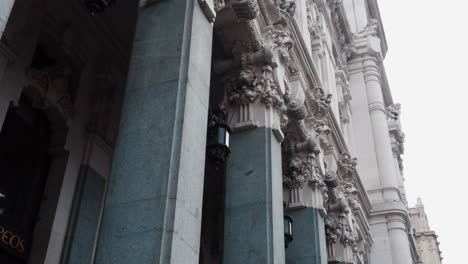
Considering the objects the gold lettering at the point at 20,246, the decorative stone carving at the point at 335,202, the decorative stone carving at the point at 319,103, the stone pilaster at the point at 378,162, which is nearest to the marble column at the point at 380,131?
the stone pilaster at the point at 378,162

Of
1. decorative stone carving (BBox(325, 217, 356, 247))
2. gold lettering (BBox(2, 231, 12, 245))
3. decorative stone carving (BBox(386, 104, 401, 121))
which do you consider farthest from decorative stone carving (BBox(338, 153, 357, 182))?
decorative stone carving (BBox(386, 104, 401, 121))

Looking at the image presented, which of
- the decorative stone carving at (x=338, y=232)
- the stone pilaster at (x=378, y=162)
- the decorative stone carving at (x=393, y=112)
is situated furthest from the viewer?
the decorative stone carving at (x=393, y=112)

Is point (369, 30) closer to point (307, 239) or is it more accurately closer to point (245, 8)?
point (307, 239)

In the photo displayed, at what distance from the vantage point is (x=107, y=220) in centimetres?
636

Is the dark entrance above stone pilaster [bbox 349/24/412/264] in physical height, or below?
below

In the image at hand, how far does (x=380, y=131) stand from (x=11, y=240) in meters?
22.4

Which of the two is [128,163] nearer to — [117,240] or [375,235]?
[117,240]

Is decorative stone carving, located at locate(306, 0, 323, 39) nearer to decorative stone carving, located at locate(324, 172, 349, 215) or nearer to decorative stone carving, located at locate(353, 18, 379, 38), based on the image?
decorative stone carving, located at locate(324, 172, 349, 215)

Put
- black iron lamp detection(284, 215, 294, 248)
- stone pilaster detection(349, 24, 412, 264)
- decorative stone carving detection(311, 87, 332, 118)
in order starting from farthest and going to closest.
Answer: stone pilaster detection(349, 24, 412, 264), decorative stone carving detection(311, 87, 332, 118), black iron lamp detection(284, 215, 294, 248)

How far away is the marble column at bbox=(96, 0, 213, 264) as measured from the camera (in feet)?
20.0

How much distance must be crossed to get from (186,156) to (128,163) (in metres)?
0.67

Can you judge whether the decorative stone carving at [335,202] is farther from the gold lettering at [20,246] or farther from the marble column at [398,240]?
the marble column at [398,240]

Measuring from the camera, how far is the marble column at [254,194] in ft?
31.0

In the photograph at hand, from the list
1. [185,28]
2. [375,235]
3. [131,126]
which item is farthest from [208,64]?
[375,235]
